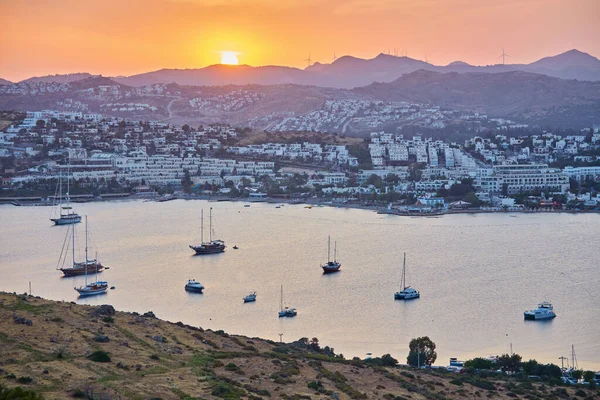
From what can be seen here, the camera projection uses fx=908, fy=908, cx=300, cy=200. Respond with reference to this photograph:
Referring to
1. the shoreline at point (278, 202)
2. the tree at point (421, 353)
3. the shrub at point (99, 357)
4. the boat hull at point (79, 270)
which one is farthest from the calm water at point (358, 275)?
the shrub at point (99, 357)

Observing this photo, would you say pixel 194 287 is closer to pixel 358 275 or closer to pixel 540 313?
pixel 358 275

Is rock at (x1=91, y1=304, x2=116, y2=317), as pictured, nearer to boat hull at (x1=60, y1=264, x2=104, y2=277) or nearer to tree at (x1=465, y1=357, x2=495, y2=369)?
tree at (x1=465, y1=357, x2=495, y2=369)

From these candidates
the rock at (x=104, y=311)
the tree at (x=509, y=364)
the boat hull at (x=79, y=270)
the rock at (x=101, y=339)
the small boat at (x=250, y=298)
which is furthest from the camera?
the boat hull at (x=79, y=270)

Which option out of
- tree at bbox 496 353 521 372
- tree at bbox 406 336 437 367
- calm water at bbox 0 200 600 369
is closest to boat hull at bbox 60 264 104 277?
calm water at bbox 0 200 600 369

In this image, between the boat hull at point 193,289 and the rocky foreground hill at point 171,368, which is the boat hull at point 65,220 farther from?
the rocky foreground hill at point 171,368

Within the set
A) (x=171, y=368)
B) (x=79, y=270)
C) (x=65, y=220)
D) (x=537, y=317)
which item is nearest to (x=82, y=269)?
(x=79, y=270)

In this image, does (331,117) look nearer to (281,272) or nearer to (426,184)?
(426,184)
